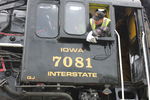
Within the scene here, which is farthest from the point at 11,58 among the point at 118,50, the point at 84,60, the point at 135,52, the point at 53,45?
the point at 135,52

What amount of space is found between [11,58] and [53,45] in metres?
0.77

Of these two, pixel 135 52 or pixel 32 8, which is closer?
pixel 32 8

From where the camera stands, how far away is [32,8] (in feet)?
12.8

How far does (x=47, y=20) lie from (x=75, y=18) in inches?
18.8

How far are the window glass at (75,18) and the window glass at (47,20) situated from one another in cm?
20

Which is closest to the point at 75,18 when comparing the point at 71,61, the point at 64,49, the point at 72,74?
the point at 64,49

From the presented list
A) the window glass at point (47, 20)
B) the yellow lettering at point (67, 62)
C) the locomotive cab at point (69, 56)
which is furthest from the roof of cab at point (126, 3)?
the yellow lettering at point (67, 62)

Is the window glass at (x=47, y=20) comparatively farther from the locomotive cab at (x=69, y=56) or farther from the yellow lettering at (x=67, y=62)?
the yellow lettering at (x=67, y=62)

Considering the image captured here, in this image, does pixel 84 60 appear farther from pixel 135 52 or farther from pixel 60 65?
pixel 135 52

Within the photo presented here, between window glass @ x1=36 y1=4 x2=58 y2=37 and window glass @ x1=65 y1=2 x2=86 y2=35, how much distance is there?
20cm

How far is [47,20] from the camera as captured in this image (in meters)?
3.90

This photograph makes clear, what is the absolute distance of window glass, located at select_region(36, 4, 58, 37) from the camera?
381 centimetres

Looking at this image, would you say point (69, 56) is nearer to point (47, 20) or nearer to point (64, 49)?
point (64, 49)

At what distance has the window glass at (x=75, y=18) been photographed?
383cm
